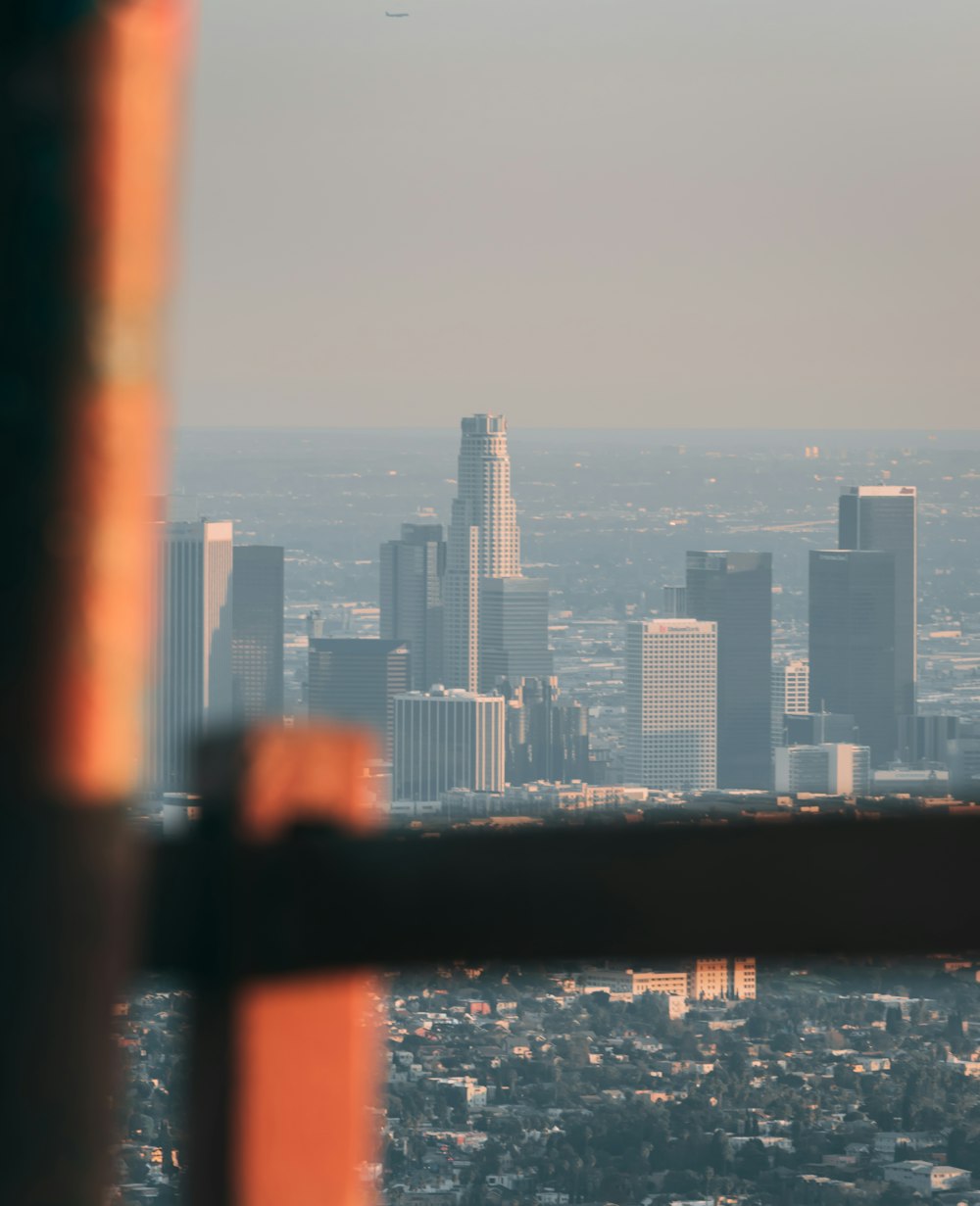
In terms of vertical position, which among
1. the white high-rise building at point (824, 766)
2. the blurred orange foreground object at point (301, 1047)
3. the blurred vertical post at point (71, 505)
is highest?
the blurred vertical post at point (71, 505)

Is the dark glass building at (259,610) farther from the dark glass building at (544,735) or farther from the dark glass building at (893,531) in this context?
the dark glass building at (893,531)

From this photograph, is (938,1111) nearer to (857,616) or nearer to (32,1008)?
(32,1008)

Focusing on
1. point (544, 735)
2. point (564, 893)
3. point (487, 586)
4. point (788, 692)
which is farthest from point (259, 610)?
point (564, 893)

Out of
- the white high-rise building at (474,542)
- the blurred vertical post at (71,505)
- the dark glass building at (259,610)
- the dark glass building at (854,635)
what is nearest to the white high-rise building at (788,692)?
the dark glass building at (854,635)

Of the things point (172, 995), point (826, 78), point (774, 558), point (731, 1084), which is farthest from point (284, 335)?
point (172, 995)

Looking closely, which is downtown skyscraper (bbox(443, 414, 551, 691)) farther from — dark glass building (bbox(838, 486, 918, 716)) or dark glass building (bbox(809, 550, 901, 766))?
dark glass building (bbox(838, 486, 918, 716))

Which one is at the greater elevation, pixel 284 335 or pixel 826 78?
pixel 826 78
